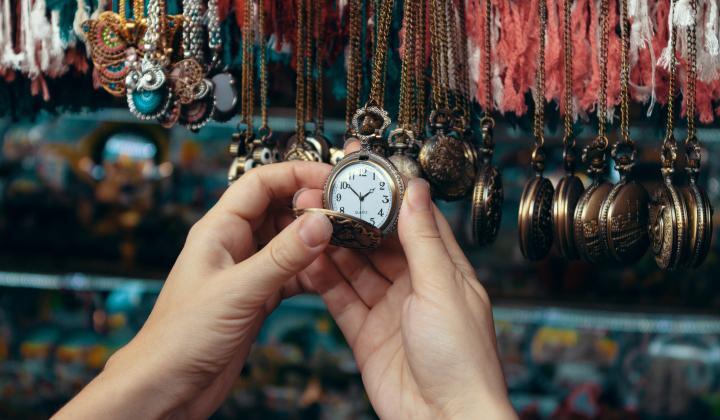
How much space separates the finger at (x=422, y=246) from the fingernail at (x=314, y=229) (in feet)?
0.28

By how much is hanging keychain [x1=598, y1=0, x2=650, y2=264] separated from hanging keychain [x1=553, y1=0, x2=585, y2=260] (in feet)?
0.14

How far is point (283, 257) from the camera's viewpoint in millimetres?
904

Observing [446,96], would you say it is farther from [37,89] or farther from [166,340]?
[37,89]

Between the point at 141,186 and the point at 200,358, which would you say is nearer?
the point at 200,358

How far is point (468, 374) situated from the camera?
879 mm

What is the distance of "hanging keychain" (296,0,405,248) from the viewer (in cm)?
93

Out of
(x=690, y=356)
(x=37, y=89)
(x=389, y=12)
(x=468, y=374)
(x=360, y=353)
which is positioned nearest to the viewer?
(x=468, y=374)

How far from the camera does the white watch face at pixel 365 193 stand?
3.07 feet

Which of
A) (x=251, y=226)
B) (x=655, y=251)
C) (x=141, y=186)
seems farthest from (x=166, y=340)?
(x=141, y=186)

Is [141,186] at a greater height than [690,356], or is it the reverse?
[141,186]

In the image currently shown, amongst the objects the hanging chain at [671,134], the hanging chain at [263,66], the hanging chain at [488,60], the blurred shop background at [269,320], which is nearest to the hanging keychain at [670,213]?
the hanging chain at [671,134]

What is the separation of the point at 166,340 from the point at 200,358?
0.15ft

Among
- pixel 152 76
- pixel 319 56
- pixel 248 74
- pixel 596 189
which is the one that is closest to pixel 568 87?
pixel 596 189

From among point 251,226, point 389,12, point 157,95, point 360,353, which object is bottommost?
point 360,353
